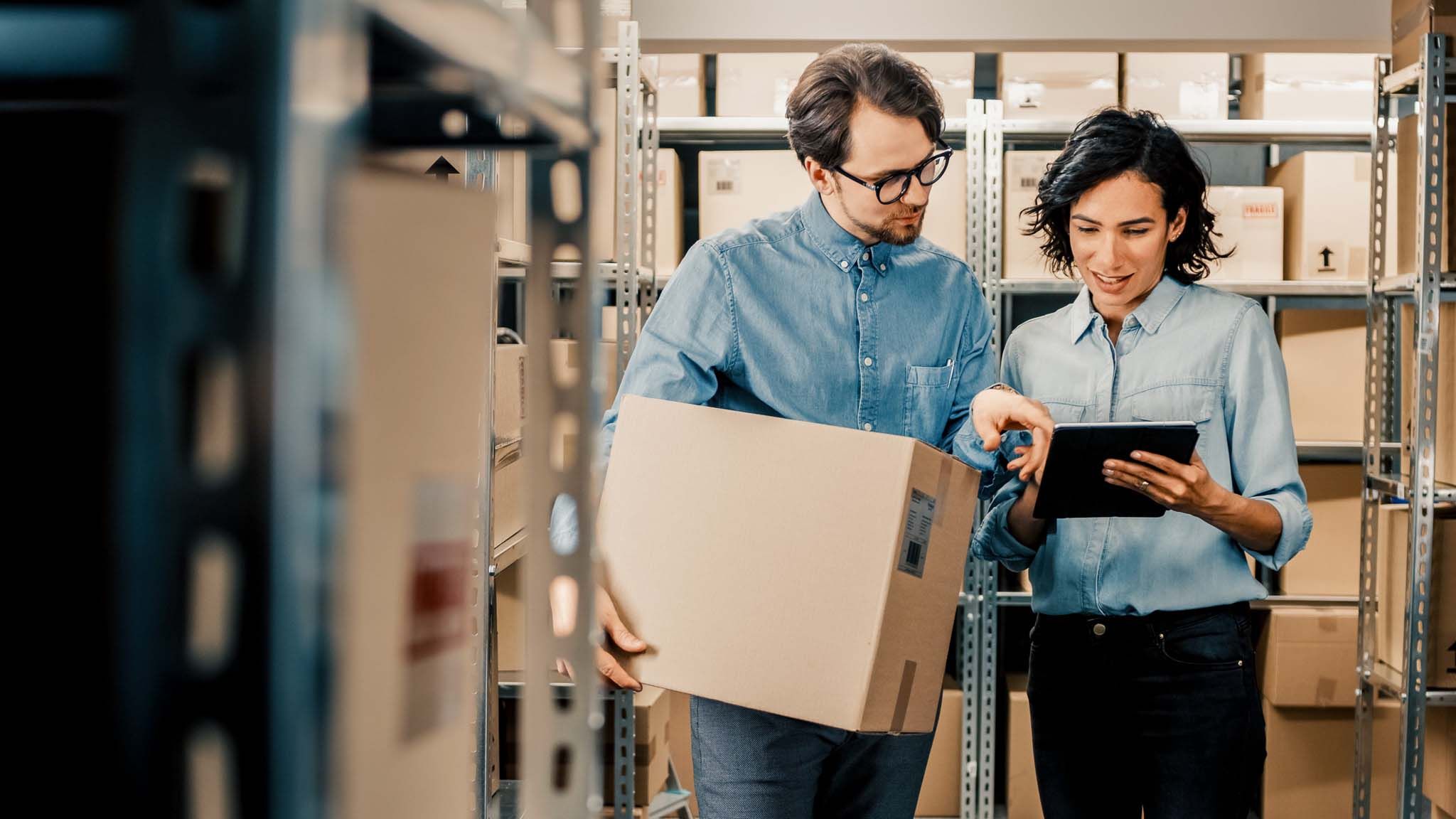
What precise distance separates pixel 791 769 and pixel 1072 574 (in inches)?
21.4

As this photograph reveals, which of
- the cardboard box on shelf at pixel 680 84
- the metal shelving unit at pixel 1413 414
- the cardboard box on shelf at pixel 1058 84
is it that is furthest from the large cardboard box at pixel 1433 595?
the cardboard box on shelf at pixel 680 84

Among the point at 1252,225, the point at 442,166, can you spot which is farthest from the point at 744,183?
the point at 1252,225

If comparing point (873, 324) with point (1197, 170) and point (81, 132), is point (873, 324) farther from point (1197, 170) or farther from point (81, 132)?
point (81, 132)

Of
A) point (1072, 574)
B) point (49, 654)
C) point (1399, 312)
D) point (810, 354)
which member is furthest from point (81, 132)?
point (1399, 312)

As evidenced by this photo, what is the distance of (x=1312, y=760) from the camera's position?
2.89 m

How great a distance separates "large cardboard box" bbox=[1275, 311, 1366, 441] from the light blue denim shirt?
1.41 m

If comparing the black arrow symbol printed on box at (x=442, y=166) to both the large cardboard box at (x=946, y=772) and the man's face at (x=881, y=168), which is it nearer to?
the man's face at (x=881, y=168)

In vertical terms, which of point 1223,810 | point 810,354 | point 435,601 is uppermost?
point 810,354

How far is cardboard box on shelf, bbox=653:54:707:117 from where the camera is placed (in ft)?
9.86

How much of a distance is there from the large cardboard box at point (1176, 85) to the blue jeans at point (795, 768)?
85.9 inches

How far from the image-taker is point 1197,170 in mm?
1705

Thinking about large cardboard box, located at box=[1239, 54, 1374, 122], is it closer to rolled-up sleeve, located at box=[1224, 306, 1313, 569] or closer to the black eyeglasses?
rolled-up sleeve, located at box=[1224, 306, 1313, 569]

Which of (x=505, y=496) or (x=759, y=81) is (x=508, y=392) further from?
(x=759, y=81)

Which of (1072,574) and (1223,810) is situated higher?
(1072,574)
